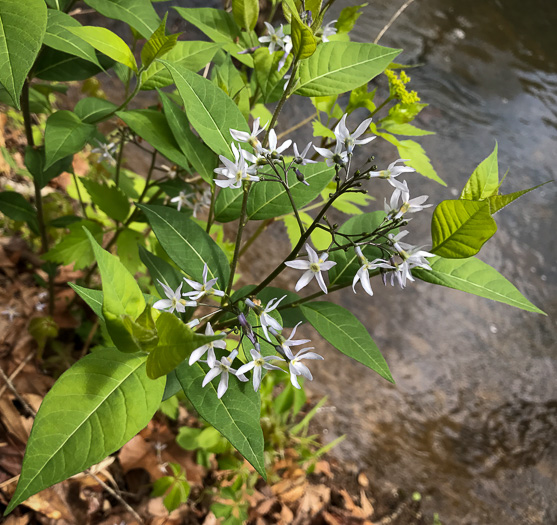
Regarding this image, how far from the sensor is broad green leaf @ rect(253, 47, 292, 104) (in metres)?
1.16

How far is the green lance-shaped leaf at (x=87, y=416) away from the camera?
2.25ft

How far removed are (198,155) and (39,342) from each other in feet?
3.93

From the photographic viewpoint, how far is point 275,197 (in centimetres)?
104

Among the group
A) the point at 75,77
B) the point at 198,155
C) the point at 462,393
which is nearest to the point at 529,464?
the point at 462,393

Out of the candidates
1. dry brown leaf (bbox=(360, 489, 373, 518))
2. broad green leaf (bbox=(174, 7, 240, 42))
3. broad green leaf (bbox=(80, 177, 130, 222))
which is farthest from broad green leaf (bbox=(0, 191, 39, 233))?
dry brown leaf (bbox=(360, 489, 373, 518))

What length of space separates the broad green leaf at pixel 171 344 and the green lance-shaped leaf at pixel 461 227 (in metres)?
0.45

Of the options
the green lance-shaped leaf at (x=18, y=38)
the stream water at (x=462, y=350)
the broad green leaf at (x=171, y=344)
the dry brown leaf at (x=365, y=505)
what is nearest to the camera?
the broad green leaf at (x=171, y=344)

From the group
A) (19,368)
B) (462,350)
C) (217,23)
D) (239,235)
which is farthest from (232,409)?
(462,350)

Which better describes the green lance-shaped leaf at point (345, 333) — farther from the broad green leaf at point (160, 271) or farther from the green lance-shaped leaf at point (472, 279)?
the broad green leaf at point (160, 271)

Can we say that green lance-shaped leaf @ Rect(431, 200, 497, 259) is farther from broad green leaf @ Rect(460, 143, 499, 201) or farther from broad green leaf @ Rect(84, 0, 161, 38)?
broad green leaf @ Rect(84, 0, 161, 38)

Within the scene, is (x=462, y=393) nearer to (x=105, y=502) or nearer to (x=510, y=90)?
(x=105, y=502)

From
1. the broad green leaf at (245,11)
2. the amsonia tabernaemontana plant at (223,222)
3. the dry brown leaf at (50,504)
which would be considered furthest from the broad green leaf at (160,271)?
the dry brown leaf at (50,504)

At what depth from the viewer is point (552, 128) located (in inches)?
227

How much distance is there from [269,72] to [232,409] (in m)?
0.86
